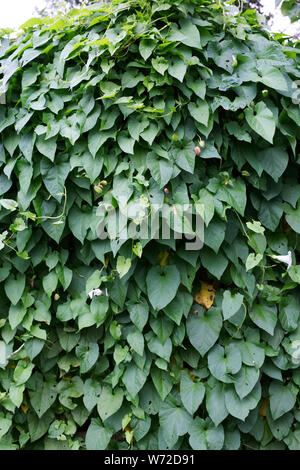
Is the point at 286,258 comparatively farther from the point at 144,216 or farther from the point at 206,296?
the point at 144,216

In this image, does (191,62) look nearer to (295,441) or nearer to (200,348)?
(200,348)

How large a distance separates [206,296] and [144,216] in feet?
1.42

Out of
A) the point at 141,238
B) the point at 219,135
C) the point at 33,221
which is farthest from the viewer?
the point at 33,221

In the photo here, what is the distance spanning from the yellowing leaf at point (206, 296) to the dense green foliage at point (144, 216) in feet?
0.07

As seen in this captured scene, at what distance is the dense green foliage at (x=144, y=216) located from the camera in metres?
1.51

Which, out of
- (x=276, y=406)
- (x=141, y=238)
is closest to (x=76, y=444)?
(x=276, y=406)

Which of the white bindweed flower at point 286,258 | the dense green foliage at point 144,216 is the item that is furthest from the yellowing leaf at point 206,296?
the white bindweed flower at point 286,258

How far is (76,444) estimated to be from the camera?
1.70 m

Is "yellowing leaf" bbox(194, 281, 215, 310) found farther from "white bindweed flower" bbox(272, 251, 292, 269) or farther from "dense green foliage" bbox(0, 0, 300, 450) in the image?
"white bindweed flower" bbox(272, 251, 292, 269)

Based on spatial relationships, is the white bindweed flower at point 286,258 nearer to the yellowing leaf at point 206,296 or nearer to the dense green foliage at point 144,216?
the dense green foliage at point 144,216

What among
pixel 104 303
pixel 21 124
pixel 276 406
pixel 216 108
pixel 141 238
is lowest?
pixel 276 406

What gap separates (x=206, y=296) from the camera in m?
1.62

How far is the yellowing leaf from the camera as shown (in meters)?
1.61
